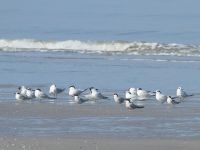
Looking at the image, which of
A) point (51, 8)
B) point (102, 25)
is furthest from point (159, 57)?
point (51, 8)

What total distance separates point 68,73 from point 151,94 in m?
6.01

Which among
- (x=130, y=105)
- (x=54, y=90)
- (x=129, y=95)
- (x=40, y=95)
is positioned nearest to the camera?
(x=130, y=105)

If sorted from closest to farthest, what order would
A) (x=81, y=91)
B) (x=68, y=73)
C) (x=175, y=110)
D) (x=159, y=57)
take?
1. (x=175, y=110)
2. (x=81, y=91)
3. (x=68, y=73)
4. (x=159, y=57)

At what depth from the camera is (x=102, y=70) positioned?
2589 centimetres

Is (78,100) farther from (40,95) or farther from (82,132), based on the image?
(82,132)

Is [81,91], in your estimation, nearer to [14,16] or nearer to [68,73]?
[68,73]

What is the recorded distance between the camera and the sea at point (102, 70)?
14898 millimetres

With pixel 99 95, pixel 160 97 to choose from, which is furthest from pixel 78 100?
pixel 160 97

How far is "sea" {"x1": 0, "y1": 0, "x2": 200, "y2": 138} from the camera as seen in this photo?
14898mm

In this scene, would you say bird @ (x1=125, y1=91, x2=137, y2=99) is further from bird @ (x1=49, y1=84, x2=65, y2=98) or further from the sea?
bird @ (x1=49, y1=84, x2=65, y2=98)

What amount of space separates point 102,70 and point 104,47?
1453 centimetres

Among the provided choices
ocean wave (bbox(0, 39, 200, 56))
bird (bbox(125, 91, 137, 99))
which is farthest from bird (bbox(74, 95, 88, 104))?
ocean wave (bbox(0, 39, 200, 56))

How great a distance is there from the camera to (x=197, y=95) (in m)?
19.9

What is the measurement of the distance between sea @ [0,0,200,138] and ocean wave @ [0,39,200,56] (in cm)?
4
